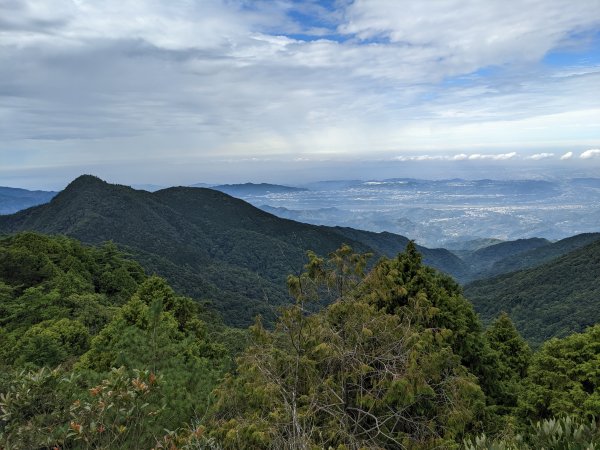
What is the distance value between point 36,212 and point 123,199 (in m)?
31.0

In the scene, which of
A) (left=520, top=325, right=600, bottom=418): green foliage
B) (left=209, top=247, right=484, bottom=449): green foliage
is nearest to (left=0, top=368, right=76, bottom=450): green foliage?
(left=209, top=247, right=484, bottom=449): green foliage

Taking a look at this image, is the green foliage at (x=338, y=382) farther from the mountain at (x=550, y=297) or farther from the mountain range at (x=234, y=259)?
the mountain at (x=550, y=297)

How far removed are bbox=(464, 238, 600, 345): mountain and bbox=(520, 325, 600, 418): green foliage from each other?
51199 millimetres

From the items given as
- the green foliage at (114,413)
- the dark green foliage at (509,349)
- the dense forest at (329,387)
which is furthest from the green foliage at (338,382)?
the dark green foliage at (509,349)

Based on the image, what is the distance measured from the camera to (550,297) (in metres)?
92.1

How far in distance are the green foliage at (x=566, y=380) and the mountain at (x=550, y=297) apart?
5120 cm

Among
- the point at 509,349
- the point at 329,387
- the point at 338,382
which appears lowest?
the point at 509,349

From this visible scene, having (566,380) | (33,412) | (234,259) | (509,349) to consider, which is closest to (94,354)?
(33,412)

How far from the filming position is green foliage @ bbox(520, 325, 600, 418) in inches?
467

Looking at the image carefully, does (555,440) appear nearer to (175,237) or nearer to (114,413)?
(114,413)

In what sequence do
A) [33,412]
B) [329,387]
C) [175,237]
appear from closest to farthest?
1. [33,412]
2. [329,387]
3. [175,237]

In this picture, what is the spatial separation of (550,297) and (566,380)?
308 ft

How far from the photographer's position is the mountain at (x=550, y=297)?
67812mm

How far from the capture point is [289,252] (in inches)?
6324
